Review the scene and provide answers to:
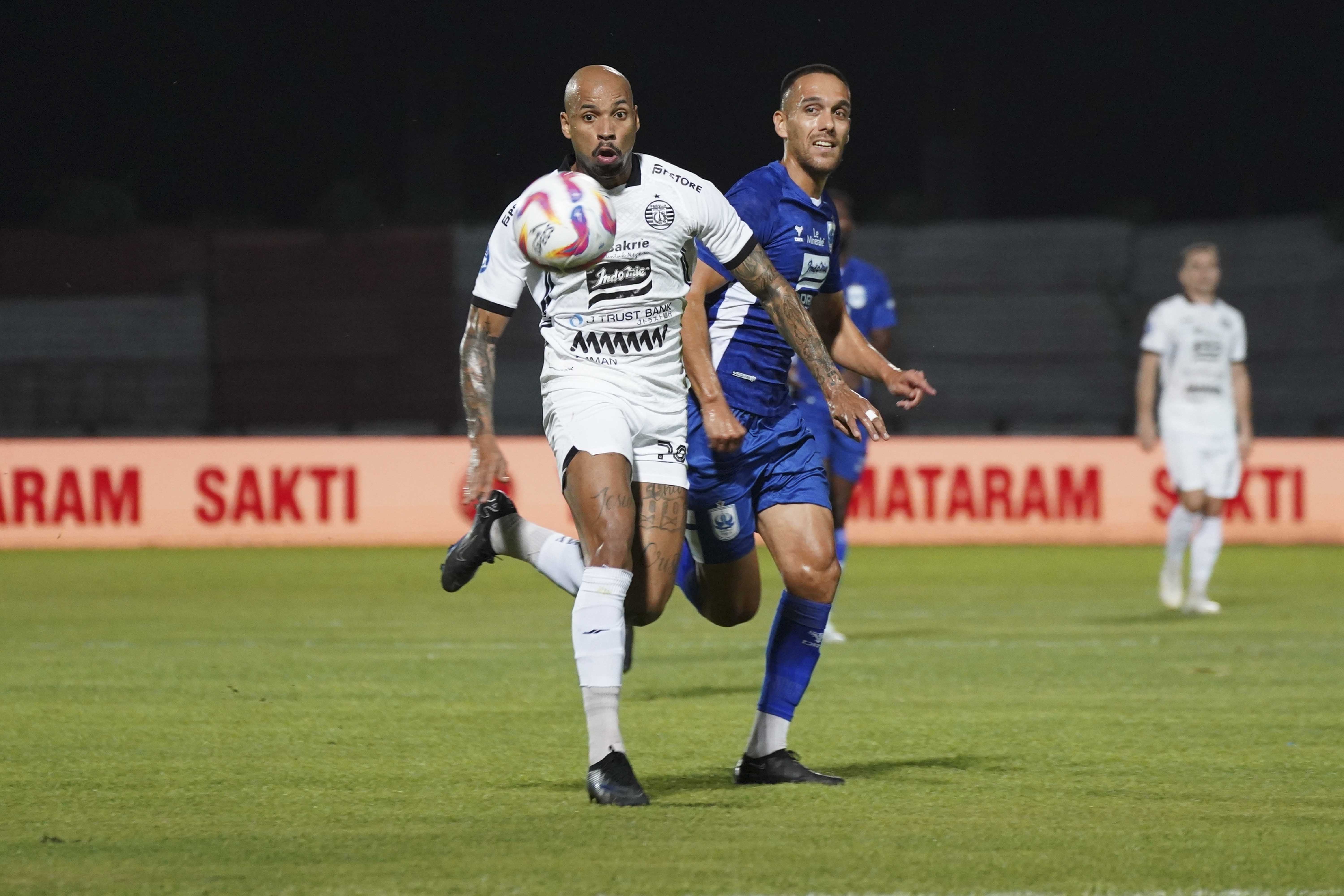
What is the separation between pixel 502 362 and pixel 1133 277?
22.0ft

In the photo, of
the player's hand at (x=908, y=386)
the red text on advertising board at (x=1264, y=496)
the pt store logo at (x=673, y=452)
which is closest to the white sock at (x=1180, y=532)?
the red text on advertising board at (x=1264, y=496)

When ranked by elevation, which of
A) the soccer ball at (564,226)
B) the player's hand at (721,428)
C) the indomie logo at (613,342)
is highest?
the soccer ball at (564,226)

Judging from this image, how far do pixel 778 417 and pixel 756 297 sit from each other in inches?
14.6

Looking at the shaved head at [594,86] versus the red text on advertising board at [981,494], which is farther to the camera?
the red text on advertising board at [981,494]

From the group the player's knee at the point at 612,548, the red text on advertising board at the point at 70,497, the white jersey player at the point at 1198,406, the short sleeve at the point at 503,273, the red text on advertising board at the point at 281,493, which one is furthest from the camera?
the red text on advertising board at the point at 281,493

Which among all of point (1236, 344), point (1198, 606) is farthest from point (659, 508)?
point (1236, 344)

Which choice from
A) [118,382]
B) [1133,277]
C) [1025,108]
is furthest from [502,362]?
[1025,108]

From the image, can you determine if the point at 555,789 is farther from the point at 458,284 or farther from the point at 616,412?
the point at 458,284

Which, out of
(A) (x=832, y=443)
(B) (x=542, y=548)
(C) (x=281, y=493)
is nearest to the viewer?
(B) (x=542, y=548)

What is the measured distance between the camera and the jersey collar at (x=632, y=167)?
536 cm

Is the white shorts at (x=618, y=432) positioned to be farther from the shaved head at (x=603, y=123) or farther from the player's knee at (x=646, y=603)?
the shaved head at (x=603, y=123)

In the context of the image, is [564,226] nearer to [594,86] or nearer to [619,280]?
[619,280]

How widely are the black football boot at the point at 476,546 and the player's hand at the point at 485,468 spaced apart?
77cm

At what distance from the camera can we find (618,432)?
521 centimetres
